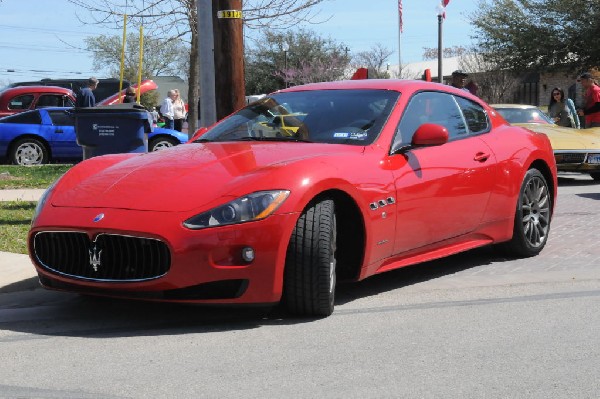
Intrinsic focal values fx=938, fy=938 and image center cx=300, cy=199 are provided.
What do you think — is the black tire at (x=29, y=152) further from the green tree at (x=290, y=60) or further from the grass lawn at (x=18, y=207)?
the green tree at (x=290, y=60)

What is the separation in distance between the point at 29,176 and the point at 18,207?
4.89m

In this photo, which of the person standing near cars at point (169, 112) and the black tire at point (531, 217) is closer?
the black tire at point (531, 217)

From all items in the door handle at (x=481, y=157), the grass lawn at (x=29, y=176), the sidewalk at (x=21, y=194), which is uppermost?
the door handle at (x=481, y=157)

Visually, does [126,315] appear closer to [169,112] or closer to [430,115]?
[430,115]

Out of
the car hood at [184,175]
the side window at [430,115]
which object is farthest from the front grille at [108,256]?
the side window at [430,115]

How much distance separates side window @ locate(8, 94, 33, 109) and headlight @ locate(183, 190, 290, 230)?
21299 millimetres

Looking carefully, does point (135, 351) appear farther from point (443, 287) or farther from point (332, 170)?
point (443, 287)

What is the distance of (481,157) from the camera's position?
682 centimetres

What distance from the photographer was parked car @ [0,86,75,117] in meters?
24.9

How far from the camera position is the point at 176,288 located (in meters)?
5.01

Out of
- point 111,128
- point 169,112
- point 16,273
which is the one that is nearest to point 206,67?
point 111,128

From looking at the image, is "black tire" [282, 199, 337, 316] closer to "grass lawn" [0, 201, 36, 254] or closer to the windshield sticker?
the windshield sticker

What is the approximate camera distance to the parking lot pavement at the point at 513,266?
6.46 m

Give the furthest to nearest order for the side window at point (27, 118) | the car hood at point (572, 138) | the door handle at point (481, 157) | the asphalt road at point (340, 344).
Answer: the side window at point (27, 118)
the car hood at point (572, 138)
the door handle at point (481, 157)
the asphalt road at point (340, 344)
